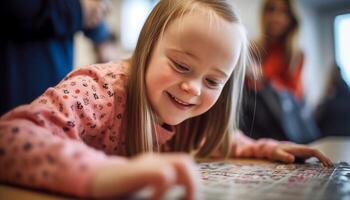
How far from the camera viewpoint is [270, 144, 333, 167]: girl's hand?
2.54 feet

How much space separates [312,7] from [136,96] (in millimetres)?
4377

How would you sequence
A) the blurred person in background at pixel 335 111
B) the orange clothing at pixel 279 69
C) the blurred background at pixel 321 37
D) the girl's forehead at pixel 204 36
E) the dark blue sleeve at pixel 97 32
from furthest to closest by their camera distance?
the blurred background at pixel 321 37
the blurred person in background at pixel 335 111
the orange clothing at pixel 279 69
the dark blue sleeve at pixel 97 32
the girl's forehead at pixel 204 36

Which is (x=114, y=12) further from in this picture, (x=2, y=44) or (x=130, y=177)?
(x=130, y=177)

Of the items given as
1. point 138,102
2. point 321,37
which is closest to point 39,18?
point 138,102

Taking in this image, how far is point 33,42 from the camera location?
0.89m

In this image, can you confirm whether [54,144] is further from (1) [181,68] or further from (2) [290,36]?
(2) [290,36]

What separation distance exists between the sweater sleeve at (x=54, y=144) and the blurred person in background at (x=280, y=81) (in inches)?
44.1

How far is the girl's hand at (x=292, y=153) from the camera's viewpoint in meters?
0.77

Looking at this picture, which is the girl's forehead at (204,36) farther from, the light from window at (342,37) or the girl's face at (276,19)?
the light from window at (342,37)

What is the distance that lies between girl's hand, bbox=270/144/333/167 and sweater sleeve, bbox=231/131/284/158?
0.9 inches

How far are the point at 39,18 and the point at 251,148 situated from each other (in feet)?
1.97

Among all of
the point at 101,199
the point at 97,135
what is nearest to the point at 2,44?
the point at 97,135

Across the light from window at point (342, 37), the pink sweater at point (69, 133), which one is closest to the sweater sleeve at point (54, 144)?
the pink sweater at point (69, 133)

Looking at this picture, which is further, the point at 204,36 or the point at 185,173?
the point at 204,36
